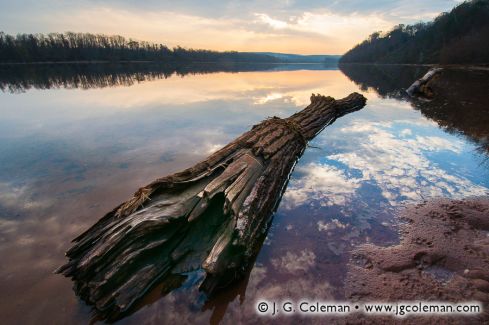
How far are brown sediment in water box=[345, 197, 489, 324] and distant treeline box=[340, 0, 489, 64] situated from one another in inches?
2145

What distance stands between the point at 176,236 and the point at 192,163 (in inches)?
144

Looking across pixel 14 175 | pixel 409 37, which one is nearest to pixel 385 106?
pixel 14 175

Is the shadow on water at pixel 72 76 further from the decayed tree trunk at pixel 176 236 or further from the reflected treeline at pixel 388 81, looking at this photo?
the decayed tree trunk at pixel 176 236

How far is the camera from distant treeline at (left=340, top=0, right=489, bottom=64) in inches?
1804

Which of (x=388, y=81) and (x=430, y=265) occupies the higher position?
(x=388, y=81)

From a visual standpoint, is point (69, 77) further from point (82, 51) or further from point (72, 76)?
point (82, 51)

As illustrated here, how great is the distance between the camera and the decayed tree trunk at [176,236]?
2959mm

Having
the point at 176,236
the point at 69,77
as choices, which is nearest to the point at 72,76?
the point at 69,77

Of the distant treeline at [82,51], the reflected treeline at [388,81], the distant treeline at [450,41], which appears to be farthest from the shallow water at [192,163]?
the distant treeline at [82,51]

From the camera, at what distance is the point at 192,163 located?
7.05 metres

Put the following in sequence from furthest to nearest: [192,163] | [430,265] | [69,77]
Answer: [69,77], [192,163], [430,265]

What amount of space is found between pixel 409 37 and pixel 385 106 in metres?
111

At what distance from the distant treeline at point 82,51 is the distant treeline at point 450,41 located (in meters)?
85.6

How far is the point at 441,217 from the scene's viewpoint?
170 inches
